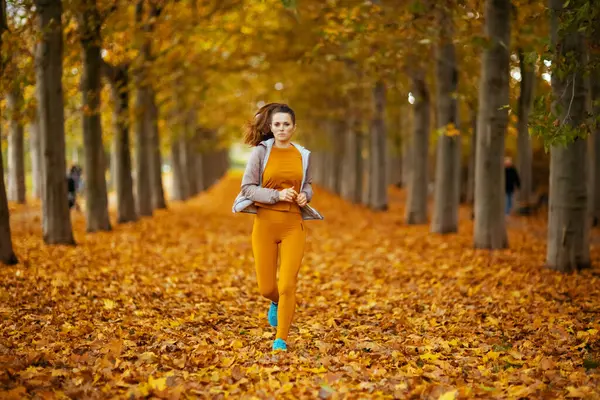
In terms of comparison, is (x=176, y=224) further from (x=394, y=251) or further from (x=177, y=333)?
(x=177, y=333)

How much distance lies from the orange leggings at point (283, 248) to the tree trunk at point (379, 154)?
59.7 feet

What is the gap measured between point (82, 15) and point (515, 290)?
1014 cm

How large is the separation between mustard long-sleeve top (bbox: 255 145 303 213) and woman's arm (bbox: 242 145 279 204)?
3.0 inches

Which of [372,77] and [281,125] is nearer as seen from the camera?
[281,125]

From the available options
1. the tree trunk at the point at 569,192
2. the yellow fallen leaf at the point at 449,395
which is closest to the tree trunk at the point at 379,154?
the tree trunk at the point at 569,192

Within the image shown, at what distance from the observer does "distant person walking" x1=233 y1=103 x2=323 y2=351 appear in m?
5.64

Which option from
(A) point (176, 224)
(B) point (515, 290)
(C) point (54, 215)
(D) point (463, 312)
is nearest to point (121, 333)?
(D) point (463, 312)

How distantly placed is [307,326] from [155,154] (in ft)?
59.0

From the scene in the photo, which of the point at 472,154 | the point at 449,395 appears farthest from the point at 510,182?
the point at 449,395

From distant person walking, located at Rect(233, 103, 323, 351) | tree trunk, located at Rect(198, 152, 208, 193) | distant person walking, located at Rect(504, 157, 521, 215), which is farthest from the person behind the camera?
tree trunk, located at Rect(198, 152, 208, 193)

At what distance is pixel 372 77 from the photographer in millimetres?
18203

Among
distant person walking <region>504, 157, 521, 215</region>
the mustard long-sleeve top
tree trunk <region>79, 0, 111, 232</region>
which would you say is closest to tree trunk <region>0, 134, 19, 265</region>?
tree trunk <region>79, 0, 111, 232</region>

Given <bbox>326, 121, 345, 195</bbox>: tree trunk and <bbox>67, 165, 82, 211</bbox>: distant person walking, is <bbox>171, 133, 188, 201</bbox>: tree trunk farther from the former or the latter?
<bbox>326, 121, 345, 195</bbox>: tree trunk

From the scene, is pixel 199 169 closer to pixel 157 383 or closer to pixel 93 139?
pixel 93 139
